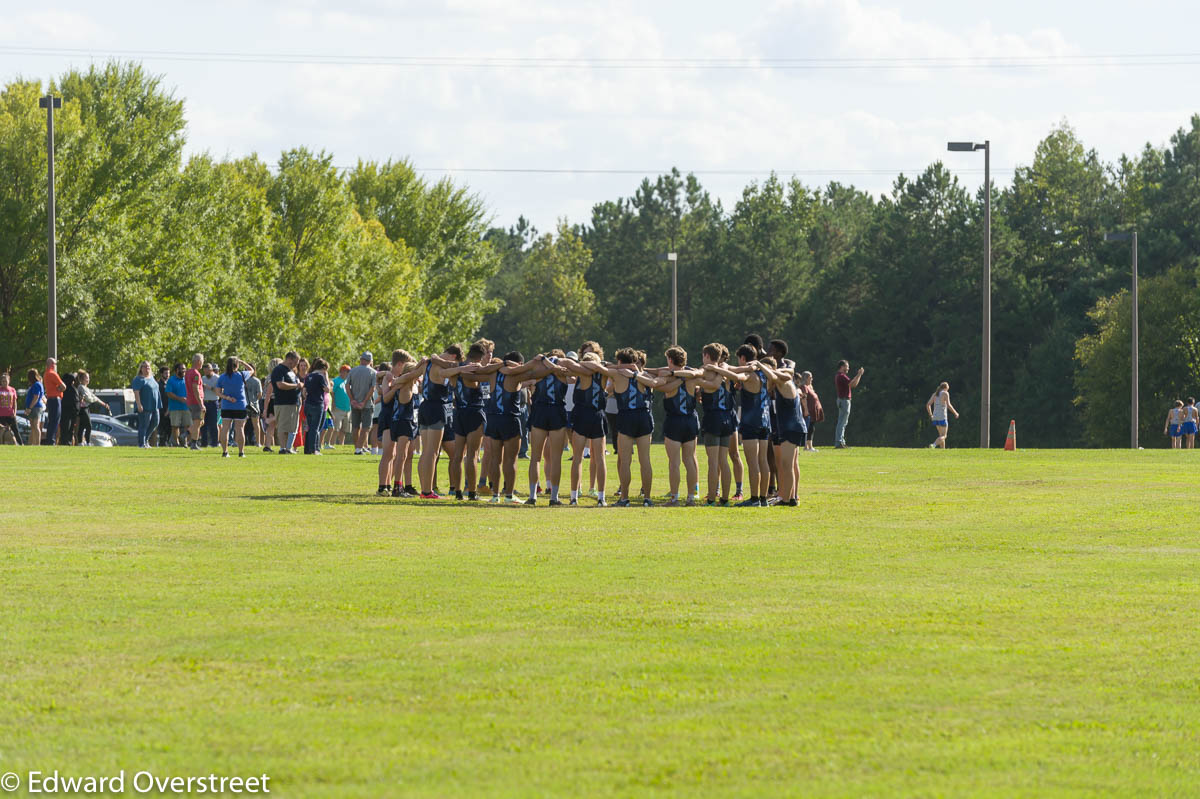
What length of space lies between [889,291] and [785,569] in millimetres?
80944

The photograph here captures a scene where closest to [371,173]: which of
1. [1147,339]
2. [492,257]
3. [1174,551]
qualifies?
[492,257]

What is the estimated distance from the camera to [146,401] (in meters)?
34.1

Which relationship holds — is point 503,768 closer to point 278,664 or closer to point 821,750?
point 821,750

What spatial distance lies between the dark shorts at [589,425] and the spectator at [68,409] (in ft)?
66.1

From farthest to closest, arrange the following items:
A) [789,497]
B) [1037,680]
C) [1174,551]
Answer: [789,497], [1174,551], [1037,680]

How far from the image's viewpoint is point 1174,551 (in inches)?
542

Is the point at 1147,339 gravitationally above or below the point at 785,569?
above

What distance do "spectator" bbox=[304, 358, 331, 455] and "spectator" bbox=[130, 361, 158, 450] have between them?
4.84 meters

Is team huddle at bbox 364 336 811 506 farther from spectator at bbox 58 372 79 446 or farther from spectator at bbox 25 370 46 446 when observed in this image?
spectator at bbox 58 372 79 446

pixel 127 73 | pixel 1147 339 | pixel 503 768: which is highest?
pixel 127 73

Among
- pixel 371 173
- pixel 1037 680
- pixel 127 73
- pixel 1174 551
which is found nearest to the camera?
pixel 1037 680

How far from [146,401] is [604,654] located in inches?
1082

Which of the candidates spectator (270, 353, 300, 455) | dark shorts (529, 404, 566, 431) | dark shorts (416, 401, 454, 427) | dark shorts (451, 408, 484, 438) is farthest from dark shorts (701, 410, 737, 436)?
spectator (270, 353, 300, 455)

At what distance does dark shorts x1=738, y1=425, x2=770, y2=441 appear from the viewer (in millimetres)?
19078
